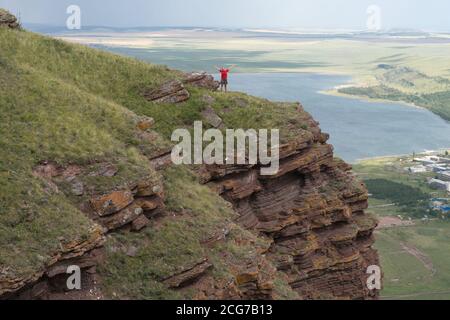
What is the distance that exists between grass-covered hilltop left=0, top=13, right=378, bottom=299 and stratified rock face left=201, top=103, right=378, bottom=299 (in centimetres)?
7

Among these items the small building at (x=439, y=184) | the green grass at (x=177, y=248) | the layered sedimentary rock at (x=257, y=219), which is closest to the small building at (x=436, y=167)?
the small building at (x=439, y=184)

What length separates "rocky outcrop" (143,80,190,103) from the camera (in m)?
37.4

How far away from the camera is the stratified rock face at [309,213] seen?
112 feet

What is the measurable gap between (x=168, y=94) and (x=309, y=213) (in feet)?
31.4

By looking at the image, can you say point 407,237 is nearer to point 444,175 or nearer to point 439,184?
point 439,184

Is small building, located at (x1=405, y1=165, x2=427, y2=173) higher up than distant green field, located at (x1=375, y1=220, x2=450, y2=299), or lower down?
higher up

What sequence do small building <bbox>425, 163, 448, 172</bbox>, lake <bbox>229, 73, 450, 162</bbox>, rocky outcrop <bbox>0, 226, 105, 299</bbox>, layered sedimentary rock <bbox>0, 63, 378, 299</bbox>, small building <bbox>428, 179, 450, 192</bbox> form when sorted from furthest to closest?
lake <bbox>229, 73, 450, 162</bbox>
small building <bbox>425, 163, 448, 172</bbox>
small building <bbox>428, 179, 450, 192</bbox>
layered sedimentary rock <bbox>0, 63, 378, 299</bbox>
rocky outcrop <bbox>0, 226, 105, 299</bbox>

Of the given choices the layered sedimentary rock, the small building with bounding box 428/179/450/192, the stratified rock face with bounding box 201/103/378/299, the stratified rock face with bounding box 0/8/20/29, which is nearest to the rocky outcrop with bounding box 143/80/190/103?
the layered sedimentary rock

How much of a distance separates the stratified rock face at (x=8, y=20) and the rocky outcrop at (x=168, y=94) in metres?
9.18

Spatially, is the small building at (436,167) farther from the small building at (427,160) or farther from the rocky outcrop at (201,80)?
the rocky outcrop at (201,80)

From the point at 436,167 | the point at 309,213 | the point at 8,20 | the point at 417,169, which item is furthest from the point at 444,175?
the point at 8,20

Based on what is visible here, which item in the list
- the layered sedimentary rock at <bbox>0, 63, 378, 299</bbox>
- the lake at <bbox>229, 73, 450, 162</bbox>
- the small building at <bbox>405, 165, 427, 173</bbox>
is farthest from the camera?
the lake at <bbox>229, 73, 450, 162</bbox>

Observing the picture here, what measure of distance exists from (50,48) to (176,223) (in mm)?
16152

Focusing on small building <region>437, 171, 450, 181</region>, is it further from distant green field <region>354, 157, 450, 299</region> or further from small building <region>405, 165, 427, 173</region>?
small building <region>405, 165, 427, 173</region>
